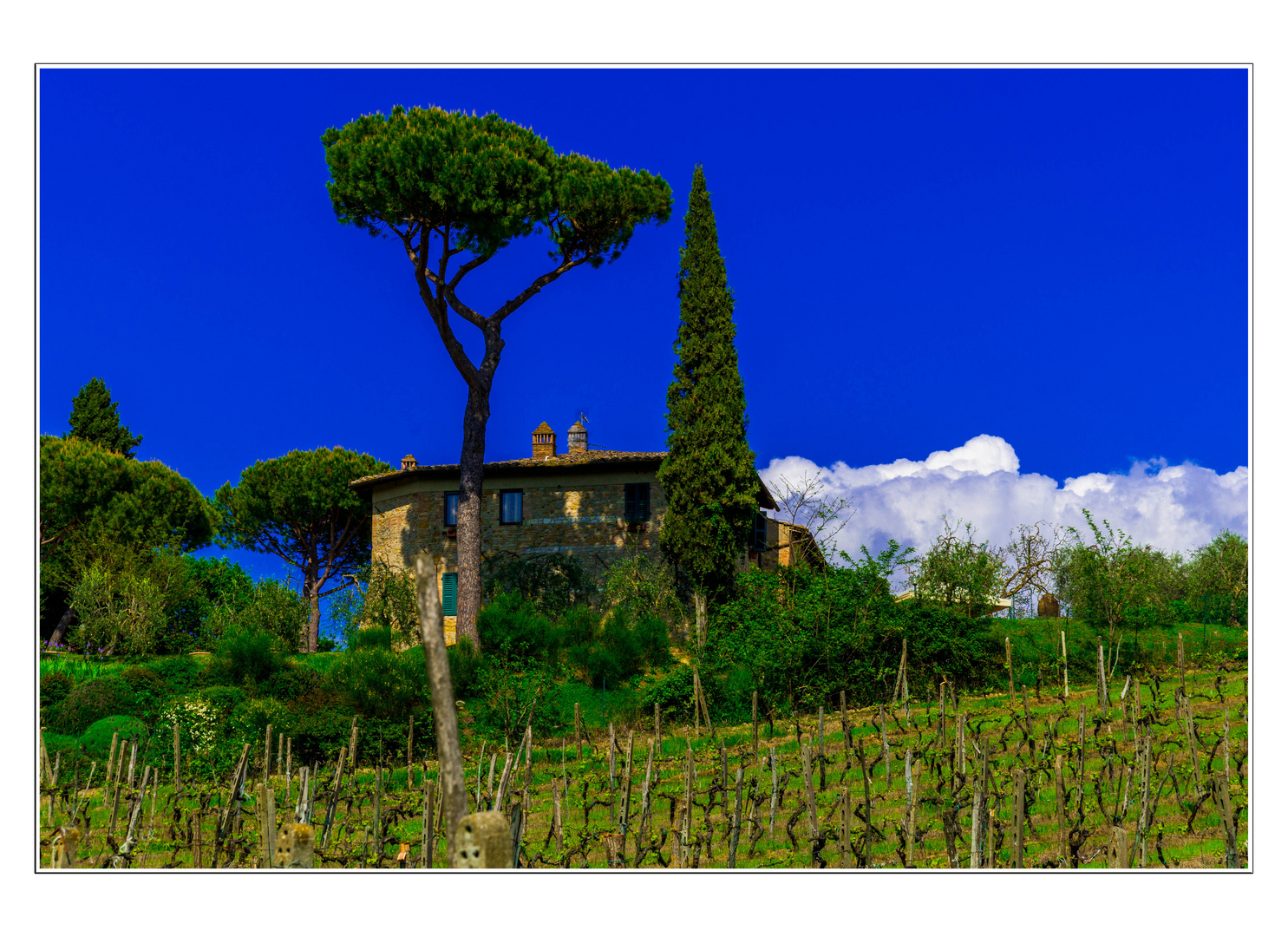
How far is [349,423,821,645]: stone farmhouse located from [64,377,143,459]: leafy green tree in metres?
11.4

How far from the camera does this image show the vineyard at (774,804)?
272 inches

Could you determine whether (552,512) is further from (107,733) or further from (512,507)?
(107,733)

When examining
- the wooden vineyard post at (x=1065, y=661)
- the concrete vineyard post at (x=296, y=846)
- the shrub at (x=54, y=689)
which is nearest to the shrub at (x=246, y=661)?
the shrub at (x=54, y=689)

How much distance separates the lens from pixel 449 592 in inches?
1043

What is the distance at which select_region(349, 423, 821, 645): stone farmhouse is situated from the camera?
83.3 feet

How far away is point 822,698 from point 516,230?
12077mm

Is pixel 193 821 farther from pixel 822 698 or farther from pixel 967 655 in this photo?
pixel 967 655

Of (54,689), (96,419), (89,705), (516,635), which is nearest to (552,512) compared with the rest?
(516,635)

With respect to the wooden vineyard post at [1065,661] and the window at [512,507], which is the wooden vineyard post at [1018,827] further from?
the window at [512,507]

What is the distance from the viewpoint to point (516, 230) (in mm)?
21734

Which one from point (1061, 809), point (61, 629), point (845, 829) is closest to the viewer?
point (845, 829)

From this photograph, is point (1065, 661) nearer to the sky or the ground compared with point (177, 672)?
nearer to the sky

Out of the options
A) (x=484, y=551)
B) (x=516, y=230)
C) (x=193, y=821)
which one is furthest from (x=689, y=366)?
(x=193, y=821)

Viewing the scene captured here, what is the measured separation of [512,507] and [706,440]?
626 centimetres
